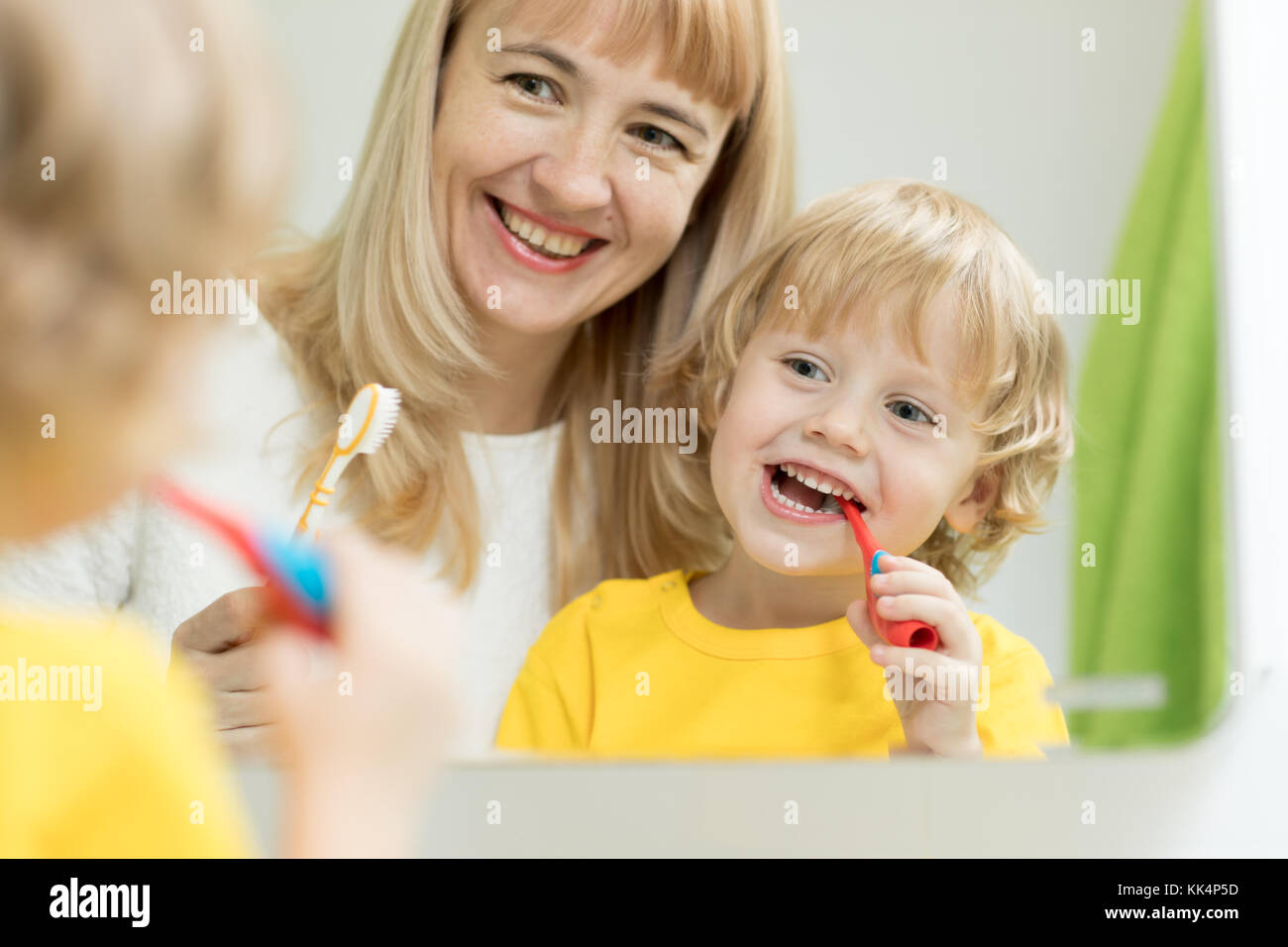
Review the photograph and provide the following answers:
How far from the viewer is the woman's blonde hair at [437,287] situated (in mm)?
708

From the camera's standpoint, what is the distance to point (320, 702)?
1.31 ft

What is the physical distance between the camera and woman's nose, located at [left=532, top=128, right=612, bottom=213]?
0.69m

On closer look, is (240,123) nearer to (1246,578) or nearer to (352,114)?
(352,114)

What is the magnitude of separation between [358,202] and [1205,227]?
1.74 feet

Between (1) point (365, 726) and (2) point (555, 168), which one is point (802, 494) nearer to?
(2) point (555, 168)

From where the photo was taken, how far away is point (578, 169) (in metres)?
0.70

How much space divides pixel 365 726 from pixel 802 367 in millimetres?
370

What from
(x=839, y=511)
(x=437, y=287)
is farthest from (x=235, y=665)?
(x=839, y=511)

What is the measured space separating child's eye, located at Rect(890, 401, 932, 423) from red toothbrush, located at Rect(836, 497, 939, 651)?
0.06 m

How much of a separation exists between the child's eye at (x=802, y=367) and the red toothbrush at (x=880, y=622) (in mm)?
74

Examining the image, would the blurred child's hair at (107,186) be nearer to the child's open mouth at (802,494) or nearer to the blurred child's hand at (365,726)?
the blurred child's hand at (365,726)

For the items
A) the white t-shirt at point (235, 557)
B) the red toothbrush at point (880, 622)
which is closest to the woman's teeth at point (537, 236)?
the white t-shirt at point (235, 557)

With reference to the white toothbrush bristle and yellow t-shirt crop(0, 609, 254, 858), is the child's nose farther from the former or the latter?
yellow t-shirt crop(0, 609, 254, 858)

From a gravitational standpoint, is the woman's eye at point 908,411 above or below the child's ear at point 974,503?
above
